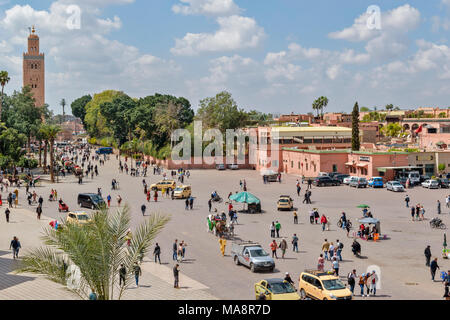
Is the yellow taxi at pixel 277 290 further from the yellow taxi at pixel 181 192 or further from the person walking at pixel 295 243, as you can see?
the yellow taxi at pixel 181 192

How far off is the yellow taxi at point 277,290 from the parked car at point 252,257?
399cm

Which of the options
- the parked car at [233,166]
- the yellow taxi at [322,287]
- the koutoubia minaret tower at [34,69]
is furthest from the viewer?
the koutoubia minaret tower at [34,69]

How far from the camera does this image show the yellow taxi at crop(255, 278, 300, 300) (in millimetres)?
16703

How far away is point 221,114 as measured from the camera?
263ft

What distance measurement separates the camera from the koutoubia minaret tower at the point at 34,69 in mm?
145750

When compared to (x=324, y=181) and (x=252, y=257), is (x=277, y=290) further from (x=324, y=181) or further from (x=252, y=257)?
(x=324, y=181)

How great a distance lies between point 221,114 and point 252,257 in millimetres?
59602

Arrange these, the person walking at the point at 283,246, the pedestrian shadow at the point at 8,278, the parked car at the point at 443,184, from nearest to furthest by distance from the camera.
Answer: the pedestrian shadow at the point at 8,278 < the person walking at the point at 283,246 < the parked car at the point at 443,184

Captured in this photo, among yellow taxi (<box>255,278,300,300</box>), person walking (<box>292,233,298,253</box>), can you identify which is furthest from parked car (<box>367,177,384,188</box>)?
yellow taxi (<box>255,278,300,300</box>)

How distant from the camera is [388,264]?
22531mm

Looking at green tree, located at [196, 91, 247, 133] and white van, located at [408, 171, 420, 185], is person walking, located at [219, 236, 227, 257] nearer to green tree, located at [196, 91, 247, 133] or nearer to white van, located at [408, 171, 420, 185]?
white van, located at [408, 171, 420, 185]

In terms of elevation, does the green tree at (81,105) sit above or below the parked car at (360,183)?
above

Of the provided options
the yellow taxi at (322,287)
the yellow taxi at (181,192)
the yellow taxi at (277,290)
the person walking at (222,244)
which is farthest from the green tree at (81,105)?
the yellow taxi at (277,290)
